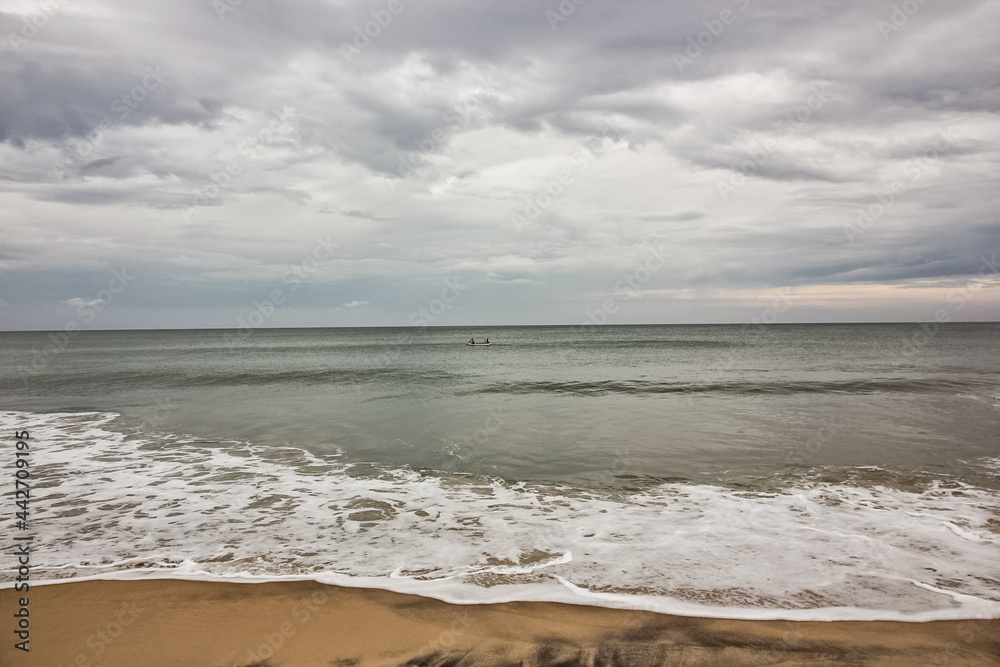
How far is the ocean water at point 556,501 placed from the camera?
6.41 m

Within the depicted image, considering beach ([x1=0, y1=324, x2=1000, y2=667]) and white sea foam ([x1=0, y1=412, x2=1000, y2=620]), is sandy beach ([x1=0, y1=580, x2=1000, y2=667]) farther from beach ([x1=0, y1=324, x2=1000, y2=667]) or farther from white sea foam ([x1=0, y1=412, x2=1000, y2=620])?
white sea foam ([x1=0, y1=412, x2=1000, y2=620])

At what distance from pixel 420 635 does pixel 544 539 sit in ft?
9.88

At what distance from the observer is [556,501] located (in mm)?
9734

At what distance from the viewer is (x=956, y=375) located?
3359cm

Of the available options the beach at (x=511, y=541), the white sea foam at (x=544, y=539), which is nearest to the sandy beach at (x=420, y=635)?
the beach at (x=511, y=541)

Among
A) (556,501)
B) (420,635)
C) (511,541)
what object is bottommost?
(556,501)

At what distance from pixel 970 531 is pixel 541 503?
22.0 feet

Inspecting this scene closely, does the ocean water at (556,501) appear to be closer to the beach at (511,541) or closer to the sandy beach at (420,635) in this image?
the beach at (511,541)

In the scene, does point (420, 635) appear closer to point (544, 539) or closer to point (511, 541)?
point (511, 541)

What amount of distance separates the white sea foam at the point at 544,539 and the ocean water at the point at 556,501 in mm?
44

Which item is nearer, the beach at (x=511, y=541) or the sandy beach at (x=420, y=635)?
the sandy beach at (x=420, y=635)

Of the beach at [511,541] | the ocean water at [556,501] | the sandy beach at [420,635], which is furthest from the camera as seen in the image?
the ocean water at [556,501]

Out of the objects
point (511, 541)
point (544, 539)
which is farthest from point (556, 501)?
point (511, 541)

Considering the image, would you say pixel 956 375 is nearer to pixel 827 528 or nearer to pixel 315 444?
pixel 827 528
